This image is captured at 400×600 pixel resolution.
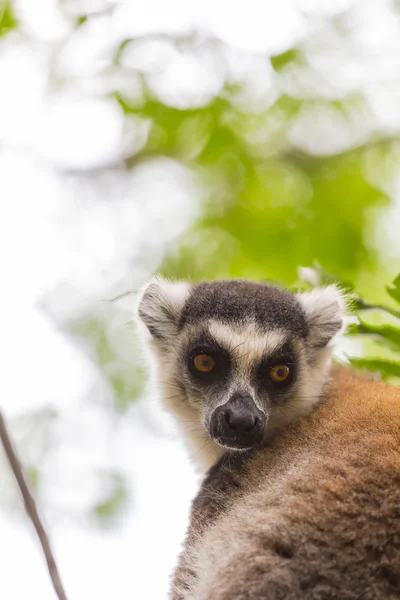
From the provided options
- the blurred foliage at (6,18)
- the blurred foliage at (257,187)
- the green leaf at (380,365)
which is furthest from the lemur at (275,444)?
the blurred foliage at (6,18)

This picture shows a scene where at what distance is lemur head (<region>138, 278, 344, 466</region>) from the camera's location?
3.51 m

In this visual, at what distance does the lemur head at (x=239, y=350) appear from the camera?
3.51 metres

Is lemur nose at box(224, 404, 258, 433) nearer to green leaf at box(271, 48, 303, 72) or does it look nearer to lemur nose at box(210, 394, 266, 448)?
lemur nose at box(210, 394, 266, 448)

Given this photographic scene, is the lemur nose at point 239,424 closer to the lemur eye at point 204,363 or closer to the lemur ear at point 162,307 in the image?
the lemur eye at point 204,363

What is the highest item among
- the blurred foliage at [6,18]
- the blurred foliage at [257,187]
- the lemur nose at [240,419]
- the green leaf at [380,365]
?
the blurred foliage at [6,18]

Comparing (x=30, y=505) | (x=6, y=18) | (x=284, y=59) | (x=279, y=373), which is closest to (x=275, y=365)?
(x=279, y=373)

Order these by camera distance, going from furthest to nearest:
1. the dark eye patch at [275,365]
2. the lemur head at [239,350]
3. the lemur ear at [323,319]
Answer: the lemur ear at [323,319] → the dark eye patch at [275,365] → the lemur head at [239,350]

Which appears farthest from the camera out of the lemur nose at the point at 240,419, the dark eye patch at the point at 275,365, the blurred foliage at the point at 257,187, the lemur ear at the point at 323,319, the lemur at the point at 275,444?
the blurred foliage at the point at 257,187

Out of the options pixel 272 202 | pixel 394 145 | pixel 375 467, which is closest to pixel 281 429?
pixel 375 467

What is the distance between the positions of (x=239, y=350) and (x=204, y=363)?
238 mm

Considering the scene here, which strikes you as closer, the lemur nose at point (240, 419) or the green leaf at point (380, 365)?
the green leaf at point (380, 365)

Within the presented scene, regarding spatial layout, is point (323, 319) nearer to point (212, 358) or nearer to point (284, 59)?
point (212, 358)

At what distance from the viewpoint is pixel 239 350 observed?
3633 millimetres

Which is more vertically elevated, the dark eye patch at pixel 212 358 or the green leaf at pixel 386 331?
the green leaf at pixel 386 331
